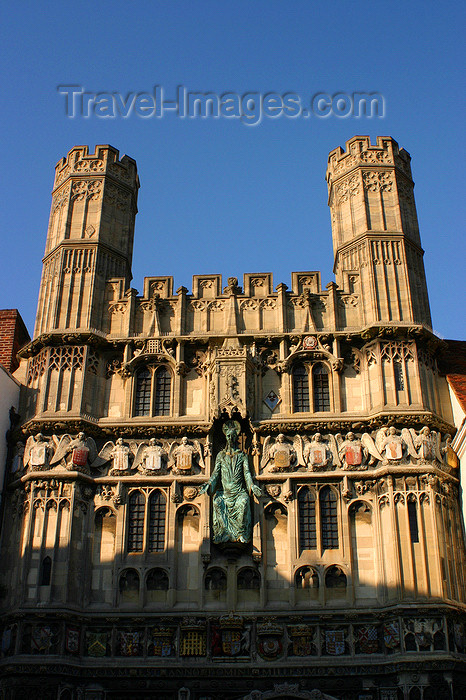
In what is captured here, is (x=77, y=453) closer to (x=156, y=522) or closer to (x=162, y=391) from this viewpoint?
(x=156, y=522)

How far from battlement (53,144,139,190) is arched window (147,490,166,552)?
12.0 meters

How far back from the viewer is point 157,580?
Answer: 23.5 m

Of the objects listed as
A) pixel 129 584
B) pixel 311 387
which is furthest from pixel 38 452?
pixel 311 387

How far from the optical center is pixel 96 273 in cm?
2798

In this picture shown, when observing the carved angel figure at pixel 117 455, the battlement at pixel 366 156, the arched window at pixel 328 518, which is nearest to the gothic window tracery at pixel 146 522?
the carved angel figure at pixel 117 455

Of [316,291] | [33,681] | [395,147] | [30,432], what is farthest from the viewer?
[395,147]

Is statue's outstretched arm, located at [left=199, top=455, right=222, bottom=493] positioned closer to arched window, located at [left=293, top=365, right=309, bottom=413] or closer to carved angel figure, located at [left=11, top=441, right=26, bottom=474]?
arched window, located at [left=293, top=365, right=309, bottom=413]

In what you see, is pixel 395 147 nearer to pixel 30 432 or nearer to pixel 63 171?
pixel 63 171

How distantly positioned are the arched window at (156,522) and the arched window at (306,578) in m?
3.91

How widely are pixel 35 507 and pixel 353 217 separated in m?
14.1

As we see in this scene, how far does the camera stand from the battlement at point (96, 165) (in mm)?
30000

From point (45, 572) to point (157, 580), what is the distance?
3.08m

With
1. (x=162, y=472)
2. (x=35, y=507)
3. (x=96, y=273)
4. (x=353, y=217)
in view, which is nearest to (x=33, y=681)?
(x=35, y=507)

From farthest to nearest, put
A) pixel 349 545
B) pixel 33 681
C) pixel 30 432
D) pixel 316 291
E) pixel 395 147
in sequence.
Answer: pixel 395 147
pixel 316 291
pixel 30 432
pixel 349 545
pixel 33 681
